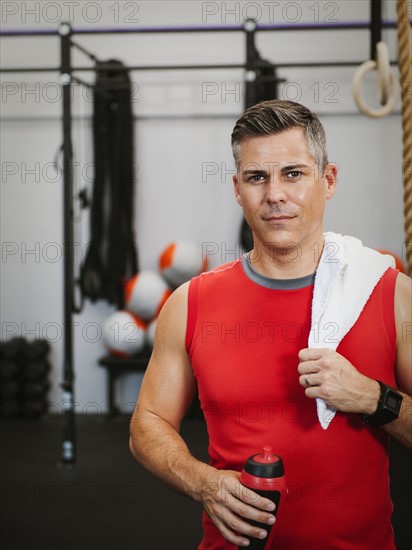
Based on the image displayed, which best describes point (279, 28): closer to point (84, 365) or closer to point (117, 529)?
point (117, 529)

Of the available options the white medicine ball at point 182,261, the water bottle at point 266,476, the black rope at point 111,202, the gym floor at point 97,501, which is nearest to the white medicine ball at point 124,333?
the black rope at point 111,202

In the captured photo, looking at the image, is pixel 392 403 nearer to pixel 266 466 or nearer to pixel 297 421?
pixel 297 421

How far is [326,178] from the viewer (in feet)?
4.26

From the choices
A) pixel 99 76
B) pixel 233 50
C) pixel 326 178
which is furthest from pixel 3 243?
pixel 326 178

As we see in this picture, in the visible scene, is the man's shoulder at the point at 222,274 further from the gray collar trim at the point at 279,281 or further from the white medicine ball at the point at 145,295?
the white medicine ball at the point at 145,295

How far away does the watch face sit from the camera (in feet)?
3.66

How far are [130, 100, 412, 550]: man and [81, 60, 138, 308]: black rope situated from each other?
272 centimetres

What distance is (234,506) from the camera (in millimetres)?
1023

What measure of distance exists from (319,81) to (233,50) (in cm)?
63

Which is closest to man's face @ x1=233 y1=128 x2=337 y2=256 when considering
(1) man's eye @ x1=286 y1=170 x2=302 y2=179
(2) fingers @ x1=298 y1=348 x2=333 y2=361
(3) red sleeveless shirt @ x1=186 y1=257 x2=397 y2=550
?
(1) man's eye @ x1=286 y1=170 x2=302 y2=179

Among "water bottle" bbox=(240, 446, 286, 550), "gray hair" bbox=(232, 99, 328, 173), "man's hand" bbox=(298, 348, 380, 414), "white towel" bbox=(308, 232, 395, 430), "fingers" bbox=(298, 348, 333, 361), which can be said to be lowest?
"water bottle" bbox=(240, 446, 286, 550)

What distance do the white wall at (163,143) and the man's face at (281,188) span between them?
9.77 feet

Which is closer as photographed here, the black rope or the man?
the man

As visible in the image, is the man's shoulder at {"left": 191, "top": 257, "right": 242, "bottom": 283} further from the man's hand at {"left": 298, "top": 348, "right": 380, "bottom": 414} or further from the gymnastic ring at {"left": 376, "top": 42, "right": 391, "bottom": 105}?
the gymnastic ring at {"left": 376, "top": 42, "right": 391, "bottom": 105}
